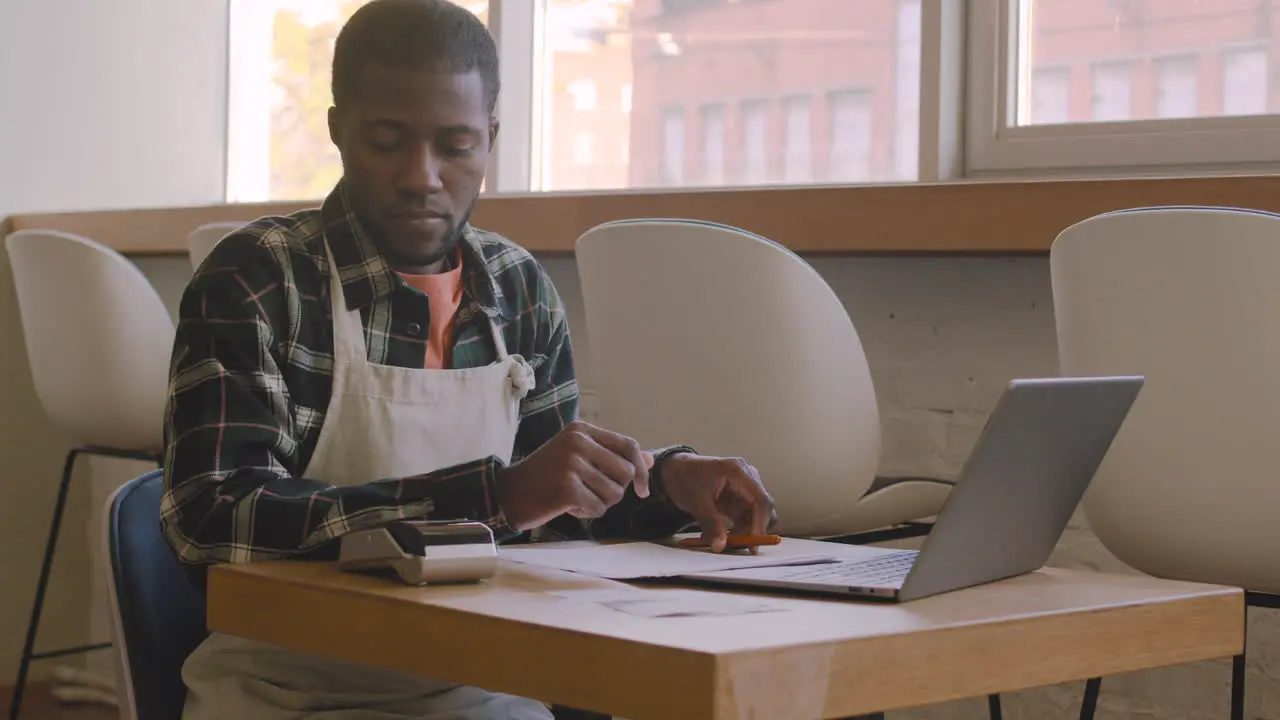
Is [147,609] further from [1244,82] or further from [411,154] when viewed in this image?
[1244,82]

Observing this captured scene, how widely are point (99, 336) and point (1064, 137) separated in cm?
192

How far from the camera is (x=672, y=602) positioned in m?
0.84

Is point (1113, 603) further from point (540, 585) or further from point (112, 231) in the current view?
point (112, 231)

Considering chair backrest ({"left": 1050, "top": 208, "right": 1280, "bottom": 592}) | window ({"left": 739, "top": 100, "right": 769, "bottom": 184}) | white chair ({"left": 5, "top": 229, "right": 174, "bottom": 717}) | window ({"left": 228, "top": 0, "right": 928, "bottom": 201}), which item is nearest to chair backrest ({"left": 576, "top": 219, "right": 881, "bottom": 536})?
chair backrest ({"left": 1050, "top": 208, "right": 1280, "bottom": 592})

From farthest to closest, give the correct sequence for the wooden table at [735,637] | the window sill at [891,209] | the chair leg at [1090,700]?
the window sill at [891,209], the chair leg at [1090,700], the wooden table at [735,637]

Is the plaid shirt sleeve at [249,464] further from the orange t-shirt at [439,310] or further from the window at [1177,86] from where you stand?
the window at [1177,86]

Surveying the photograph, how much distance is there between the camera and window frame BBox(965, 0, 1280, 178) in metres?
2.60

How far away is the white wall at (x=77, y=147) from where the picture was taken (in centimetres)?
383

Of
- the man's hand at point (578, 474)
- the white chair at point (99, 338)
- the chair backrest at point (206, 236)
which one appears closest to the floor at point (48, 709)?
the white chair at point (99, 338)

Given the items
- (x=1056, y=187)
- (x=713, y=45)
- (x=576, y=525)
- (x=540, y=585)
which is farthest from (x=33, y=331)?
(x=540, y=585)

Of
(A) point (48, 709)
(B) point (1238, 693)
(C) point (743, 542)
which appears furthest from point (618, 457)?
(A) point (48, 709)

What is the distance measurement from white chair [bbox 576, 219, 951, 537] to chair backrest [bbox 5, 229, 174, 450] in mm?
1402

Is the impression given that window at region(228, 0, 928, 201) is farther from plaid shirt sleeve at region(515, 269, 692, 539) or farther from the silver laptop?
the silver laptop

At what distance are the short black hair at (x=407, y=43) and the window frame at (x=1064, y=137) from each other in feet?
5.45
